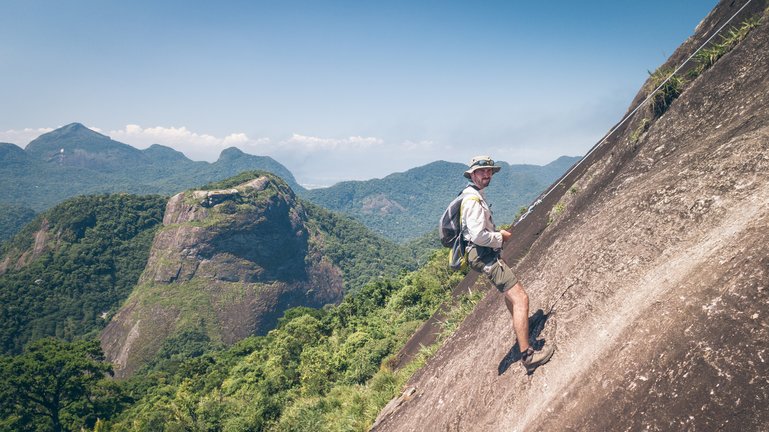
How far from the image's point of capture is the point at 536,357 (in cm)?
543

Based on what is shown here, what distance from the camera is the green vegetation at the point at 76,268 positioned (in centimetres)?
9819

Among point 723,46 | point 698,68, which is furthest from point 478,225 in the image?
point 723,46

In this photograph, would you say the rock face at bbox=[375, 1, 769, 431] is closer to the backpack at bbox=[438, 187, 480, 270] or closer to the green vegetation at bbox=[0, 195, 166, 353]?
the backpack at bbox=[438, 187, 480, 270]

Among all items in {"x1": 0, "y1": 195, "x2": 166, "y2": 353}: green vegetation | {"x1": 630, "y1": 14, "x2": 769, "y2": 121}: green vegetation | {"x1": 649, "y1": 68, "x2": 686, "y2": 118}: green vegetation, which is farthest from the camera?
{"x1": 0, "y1": 195, "x2": 166, "y2": 353}: green vegetation

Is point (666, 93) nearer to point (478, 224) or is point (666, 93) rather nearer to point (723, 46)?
point (723, 46)

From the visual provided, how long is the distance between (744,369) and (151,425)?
123 feet

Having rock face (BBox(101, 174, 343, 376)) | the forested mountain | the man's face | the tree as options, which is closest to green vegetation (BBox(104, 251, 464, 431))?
the tree

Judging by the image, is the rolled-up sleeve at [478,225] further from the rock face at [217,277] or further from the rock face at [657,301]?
the rock face at [217,277]

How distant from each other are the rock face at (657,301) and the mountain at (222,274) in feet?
316

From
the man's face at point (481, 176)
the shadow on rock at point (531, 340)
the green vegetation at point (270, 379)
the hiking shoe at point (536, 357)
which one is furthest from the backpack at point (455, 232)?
the green vegetation at point (270, 379)

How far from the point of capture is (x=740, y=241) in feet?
14.6

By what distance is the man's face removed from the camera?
5523 mm

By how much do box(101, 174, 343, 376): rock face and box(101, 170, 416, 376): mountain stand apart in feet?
0.84

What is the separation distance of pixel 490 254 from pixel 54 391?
218ft
